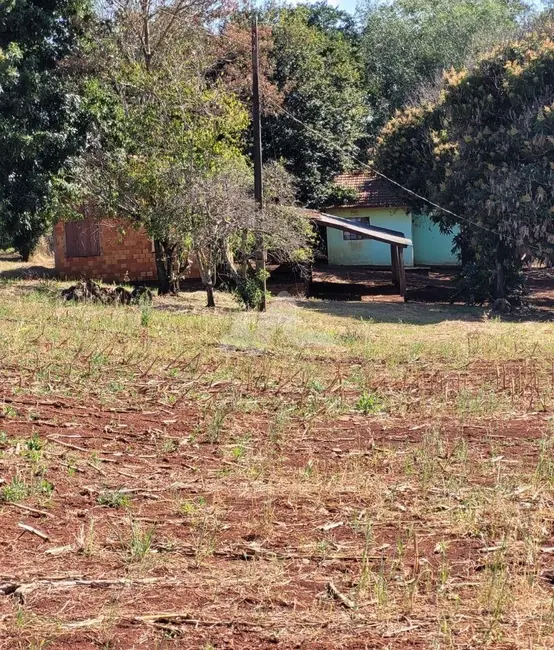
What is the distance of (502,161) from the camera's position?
26.3 metres

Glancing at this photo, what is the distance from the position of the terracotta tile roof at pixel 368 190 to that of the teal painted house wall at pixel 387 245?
37cm

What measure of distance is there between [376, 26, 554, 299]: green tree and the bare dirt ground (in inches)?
507

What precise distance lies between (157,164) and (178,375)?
12.7m

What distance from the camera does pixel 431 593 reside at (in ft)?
15.4

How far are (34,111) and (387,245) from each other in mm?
17566

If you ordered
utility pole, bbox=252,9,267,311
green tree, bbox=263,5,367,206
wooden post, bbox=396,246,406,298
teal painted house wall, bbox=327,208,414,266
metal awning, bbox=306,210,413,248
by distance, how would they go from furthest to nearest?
1. teal painted house wall, bbox=327,208,414,266
2. green tree, bbox=263,5,367,206
3. wooden post, bbox=396,246,406,298
4. metal awning, bbox=306,210,413,248
5. utility pole, bbox=252,9,267,311

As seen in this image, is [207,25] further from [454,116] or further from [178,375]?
[178,375]

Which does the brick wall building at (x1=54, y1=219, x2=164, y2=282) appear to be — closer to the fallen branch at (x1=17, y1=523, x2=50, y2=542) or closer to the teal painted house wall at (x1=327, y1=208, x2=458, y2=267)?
the teal painted house wall at (x1=327, y1=208, x2=458, y2=267)

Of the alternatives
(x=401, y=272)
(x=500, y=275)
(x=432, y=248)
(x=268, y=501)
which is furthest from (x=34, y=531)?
(x=432, y=248)

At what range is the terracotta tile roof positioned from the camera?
36.1 meters

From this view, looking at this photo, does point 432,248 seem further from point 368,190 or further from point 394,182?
point 394,182

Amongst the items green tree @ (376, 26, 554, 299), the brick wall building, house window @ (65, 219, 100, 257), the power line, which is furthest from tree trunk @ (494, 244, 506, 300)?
house window @ (65, 219, 100, 257)

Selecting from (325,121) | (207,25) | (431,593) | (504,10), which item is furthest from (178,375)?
(504,10)

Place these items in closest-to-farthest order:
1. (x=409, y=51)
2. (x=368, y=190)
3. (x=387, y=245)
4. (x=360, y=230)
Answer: (x=360, y=230), (x=387, y=245), (x=368, y=190), (x=409, y=51)
